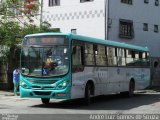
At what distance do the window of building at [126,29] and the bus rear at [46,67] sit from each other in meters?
18.2

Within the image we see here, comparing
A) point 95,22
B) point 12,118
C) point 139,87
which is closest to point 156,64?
point 95,22

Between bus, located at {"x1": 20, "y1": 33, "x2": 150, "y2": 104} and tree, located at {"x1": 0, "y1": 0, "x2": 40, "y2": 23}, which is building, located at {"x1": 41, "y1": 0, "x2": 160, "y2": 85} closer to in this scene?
tree, located at {"x1": 0, "y1": 0, "x2": 40, "y2": 23}

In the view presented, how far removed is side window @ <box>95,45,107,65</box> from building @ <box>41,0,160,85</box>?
1295 centimetres

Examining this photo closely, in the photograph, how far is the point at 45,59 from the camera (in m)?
18.0

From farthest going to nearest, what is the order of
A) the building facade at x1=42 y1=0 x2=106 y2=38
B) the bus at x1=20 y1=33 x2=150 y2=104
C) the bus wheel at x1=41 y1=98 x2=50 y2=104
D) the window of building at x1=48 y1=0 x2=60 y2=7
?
the window of building at x1=48 y1=0 x2=60 y2=7, the building facade at x1=42 y1=0 x2=106 y2=38, the bus wheel at x1=41 y1=98 x2=50 y2=104, the bus at x1=20 y1=33 x2=150 y2=104

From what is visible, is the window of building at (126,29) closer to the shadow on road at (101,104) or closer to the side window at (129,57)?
the side window at (129,57)

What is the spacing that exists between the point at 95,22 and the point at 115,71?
1236 cm

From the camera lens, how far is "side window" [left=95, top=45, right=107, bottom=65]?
20.4 meters

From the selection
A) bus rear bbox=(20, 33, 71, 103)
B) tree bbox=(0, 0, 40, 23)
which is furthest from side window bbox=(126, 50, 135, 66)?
tree bbox=(0, 0, 40, 23)

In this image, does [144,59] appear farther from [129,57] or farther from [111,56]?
[111,56]

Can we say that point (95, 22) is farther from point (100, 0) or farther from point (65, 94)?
point (65, 94)

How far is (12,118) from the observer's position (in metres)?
14.0

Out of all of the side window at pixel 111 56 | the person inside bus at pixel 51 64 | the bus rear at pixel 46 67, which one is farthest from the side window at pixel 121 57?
the person inside bus at pixel 51 64

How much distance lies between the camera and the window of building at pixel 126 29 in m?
36.0
